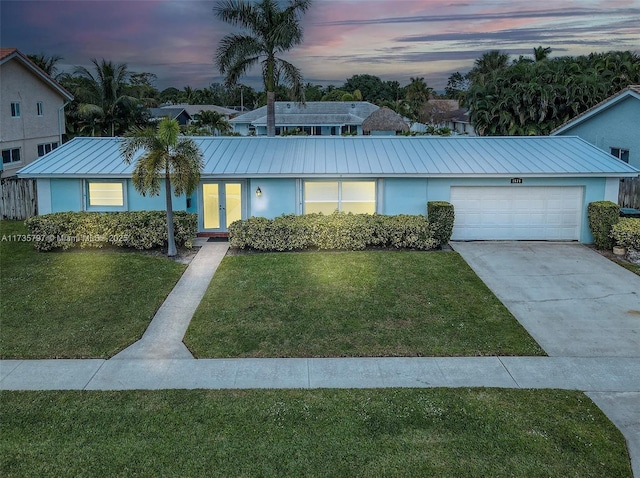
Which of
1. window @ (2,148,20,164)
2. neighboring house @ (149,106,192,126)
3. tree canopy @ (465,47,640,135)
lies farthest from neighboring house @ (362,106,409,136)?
window @ (2,148,20,164)

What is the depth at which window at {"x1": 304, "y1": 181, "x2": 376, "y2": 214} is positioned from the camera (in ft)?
57.7

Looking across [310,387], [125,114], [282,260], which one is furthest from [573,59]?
[310,387]

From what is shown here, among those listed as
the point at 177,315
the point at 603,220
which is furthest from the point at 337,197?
the point at 603,220

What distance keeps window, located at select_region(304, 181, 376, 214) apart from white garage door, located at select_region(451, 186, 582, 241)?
2.61m

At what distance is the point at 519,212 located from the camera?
17.4 metres

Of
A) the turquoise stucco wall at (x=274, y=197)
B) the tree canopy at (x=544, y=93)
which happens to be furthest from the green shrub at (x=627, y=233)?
the tree canopy at (x=544, y=93)

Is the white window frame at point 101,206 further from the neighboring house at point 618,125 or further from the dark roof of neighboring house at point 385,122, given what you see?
the dark roof of neighboring house at point 385,122

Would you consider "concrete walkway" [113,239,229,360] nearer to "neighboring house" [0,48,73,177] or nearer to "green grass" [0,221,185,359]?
"green grass" [0,221,185,359]

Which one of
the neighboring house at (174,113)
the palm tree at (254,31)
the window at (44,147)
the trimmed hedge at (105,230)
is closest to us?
the trimmed hedge at (105,230)

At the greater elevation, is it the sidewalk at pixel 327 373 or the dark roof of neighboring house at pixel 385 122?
the dark roof of neighboring house at pixel 385 122

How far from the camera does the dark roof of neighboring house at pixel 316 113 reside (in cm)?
5456

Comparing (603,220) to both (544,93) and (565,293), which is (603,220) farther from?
(544,93)

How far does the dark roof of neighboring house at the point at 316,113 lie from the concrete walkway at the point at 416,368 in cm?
4451

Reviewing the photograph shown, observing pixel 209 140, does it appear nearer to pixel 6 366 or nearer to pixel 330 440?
pixel 6 366
